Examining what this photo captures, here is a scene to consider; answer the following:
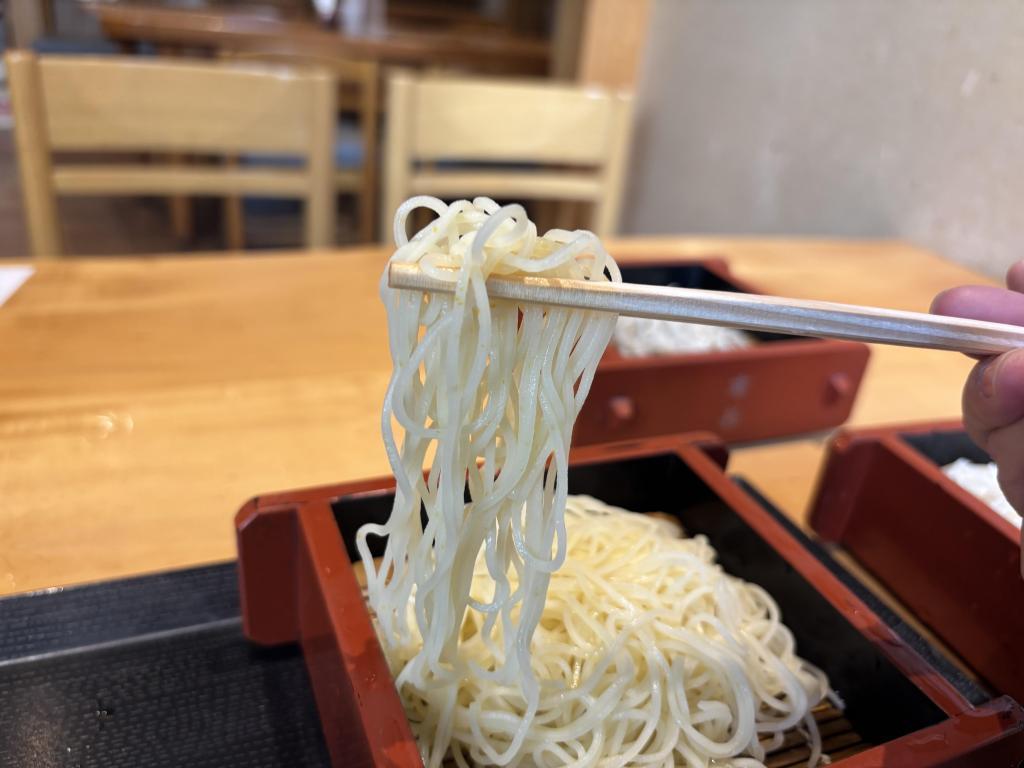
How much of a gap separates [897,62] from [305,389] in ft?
5.30

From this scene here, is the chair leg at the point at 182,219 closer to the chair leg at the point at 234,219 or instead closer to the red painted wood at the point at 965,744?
the chair leg at the point at 234,219

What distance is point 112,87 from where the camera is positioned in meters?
1.58

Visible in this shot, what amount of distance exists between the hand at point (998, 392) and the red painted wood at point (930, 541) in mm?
208

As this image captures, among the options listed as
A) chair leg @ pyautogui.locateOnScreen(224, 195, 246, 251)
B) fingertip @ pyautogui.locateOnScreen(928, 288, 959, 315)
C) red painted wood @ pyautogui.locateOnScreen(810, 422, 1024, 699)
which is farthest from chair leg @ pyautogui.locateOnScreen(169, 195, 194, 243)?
fingertip @ pyautogui.locateOnScreen(928, 288, 959, 315)

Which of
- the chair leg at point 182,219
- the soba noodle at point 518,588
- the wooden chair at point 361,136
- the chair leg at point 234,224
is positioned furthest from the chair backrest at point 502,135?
the chair leg at point 182,219

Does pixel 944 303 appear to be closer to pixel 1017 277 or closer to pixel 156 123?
pixel 1017 277

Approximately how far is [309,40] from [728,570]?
378 centimetres

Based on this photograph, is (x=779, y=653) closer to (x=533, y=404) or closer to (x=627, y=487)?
(x=627, y=487)

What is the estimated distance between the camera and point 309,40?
3.82 m

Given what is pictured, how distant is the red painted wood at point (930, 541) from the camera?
2.38ft

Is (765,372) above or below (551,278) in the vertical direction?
below

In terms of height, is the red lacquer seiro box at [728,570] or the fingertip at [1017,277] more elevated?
the fingertip at [1017,277]

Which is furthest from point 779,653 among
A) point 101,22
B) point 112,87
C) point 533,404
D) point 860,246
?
point 101,22

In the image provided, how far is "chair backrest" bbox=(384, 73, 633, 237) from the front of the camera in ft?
5.89
